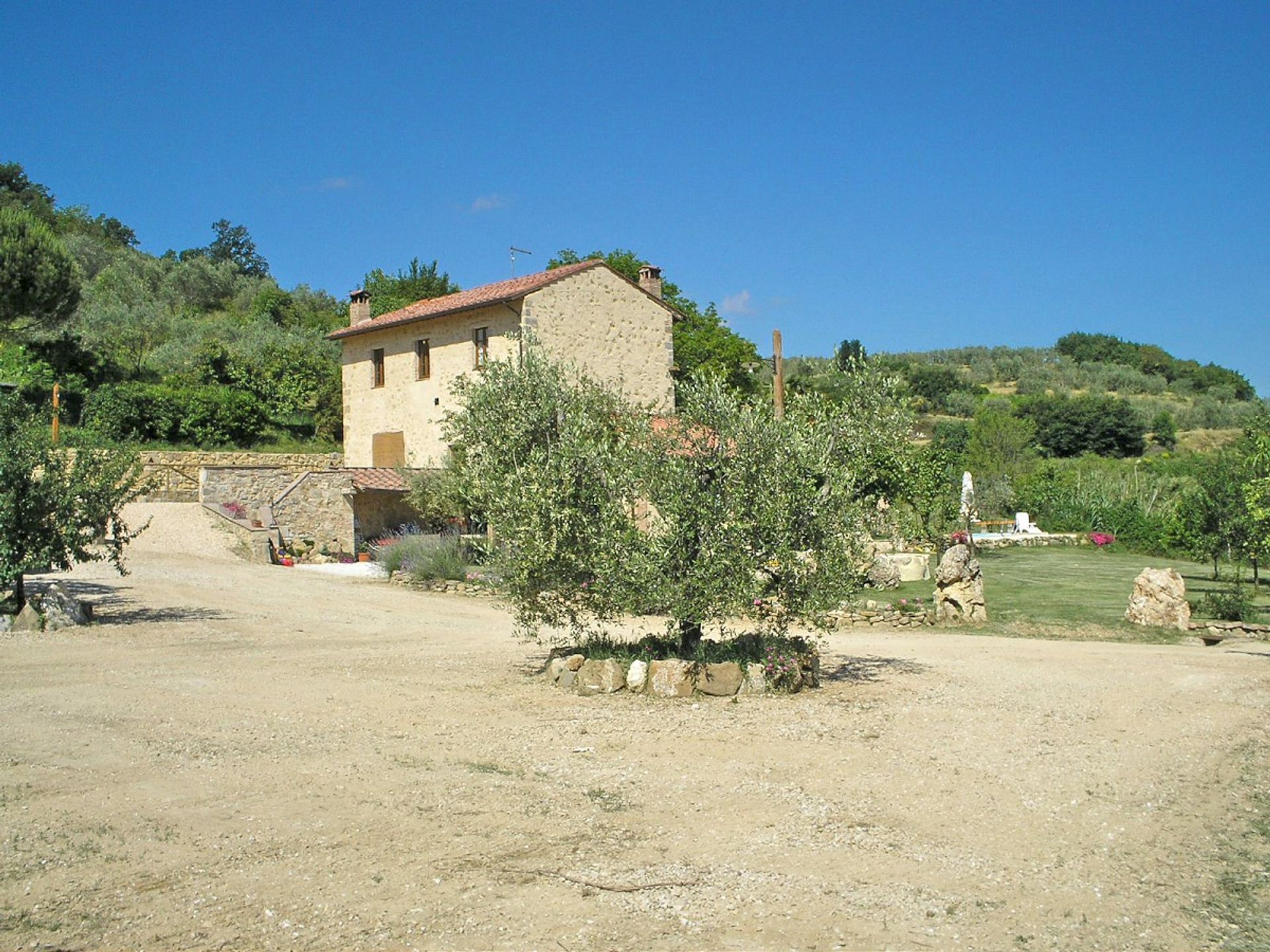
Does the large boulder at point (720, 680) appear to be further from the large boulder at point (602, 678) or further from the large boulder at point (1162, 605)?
the large boulder at point (1162, 605)

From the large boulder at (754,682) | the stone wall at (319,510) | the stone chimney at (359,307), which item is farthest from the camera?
the stone chimney at (359,307)

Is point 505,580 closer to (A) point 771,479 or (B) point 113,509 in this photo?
(A) point 771,479

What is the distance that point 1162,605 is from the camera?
1684cm

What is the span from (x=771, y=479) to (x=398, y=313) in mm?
26585

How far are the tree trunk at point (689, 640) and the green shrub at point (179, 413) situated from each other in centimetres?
2554

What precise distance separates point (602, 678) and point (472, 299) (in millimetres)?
22108

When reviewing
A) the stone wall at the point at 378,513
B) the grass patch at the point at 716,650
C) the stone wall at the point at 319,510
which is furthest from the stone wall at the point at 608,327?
the grass patch at the point at 716,650

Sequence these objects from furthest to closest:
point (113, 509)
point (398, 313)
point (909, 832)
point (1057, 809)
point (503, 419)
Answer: point (398, 313) → point (113, 509) → point (503, 419) → point (1057, 809) → point (909, 832)

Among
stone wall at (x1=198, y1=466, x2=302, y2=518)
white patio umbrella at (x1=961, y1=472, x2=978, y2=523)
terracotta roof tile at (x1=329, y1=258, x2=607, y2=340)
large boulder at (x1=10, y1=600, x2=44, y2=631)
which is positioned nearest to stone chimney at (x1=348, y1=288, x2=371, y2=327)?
terracotta roof tile at (x1=329, y1=258, x2=607, y2=340)

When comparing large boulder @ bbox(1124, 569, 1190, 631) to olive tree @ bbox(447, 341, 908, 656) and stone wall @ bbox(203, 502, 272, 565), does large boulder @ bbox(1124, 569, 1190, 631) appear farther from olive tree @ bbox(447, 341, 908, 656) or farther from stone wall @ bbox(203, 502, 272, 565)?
stone wall @ bbox(203, 502, 272, 565)

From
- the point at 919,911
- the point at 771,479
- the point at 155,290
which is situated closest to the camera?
the point at 919,911

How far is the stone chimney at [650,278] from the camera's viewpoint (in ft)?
116

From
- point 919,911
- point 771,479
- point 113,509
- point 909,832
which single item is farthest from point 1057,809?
point 113,509

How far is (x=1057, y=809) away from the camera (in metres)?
7.10
